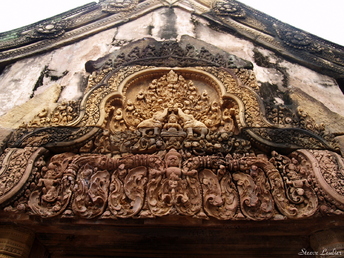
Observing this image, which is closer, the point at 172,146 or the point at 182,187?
the point at 182,187

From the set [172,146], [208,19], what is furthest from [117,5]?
[172,146]

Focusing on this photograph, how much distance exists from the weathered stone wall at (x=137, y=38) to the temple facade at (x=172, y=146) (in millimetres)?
32

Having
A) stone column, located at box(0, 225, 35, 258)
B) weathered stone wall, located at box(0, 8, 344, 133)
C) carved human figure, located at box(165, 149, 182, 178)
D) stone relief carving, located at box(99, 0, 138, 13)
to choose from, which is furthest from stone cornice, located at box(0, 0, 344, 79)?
stone column, located at box(0, 225, 35, 258)

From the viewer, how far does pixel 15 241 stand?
10.2 ft

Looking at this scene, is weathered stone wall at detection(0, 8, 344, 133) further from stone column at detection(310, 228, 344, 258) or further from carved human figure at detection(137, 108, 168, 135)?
stone column at detection(310, 228, 344, 258)

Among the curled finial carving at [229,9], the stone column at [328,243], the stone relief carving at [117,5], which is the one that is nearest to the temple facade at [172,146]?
A: the stone column at [328,243]

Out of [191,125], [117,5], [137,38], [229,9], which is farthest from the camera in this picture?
[117,5]

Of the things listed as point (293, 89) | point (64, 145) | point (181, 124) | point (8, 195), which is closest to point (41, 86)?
point (64, 145)

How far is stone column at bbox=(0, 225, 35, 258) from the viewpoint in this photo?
298 centimetres

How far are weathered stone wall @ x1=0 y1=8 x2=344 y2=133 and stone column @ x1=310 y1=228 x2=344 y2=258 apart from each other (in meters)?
1.73

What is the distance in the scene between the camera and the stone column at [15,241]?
9.77 ft

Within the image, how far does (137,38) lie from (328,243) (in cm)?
495

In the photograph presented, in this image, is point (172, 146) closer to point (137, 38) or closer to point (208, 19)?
point (137, 38)

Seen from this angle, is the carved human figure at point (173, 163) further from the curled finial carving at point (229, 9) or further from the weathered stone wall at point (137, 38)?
the curled finial carving at point (229, 9)
